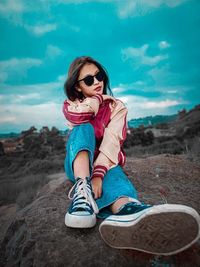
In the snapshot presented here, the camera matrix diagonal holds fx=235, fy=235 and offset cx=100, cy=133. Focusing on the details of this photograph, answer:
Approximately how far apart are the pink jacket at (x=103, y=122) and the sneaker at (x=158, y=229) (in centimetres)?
68

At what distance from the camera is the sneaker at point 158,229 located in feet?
3.60

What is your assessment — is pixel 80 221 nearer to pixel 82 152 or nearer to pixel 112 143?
pixel 82 152

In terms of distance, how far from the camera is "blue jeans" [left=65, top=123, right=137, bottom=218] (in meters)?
1.66

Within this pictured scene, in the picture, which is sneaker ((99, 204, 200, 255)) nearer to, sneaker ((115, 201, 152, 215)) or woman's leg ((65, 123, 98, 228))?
sneaker ((115, 201, 152, 215))

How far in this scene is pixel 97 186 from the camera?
1.80m

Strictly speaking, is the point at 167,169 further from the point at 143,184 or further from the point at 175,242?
the point at 175,242

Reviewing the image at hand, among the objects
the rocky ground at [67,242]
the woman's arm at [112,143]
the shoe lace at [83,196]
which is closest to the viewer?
the rocky ground at [67,242]

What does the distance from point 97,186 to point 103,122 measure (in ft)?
2.11

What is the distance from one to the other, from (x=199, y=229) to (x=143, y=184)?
1.61m

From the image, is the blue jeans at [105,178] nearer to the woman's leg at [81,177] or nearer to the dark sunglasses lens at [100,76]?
the woman's leg at [81,177]

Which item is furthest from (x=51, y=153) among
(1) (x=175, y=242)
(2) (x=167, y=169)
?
(1) (x=175, y=242)

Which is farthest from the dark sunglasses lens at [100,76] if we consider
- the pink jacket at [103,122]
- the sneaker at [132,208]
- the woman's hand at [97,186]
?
the sneaker at [132,208]

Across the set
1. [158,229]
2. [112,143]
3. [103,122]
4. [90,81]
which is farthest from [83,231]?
[90,81]

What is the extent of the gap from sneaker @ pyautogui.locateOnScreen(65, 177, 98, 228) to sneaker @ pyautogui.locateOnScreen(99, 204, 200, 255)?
214 millimetres
